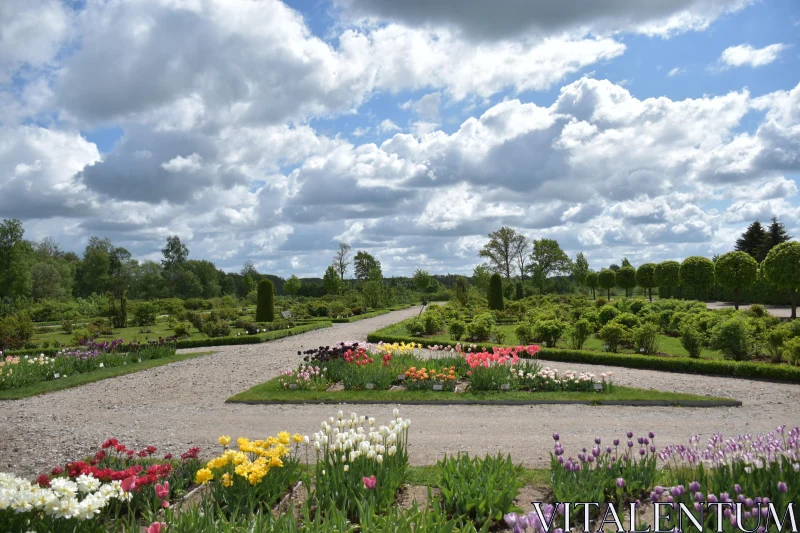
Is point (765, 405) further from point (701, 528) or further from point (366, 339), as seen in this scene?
point (366, 339)

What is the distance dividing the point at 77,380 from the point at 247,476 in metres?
10.6

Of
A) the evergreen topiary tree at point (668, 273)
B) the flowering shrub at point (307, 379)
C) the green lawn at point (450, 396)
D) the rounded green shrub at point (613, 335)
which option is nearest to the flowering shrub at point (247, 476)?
the green lawn at point (450, 396)

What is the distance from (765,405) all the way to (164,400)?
35.7 feet

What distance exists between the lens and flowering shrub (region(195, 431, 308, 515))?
4113 millimetres

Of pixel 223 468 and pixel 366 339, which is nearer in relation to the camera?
pixel 223 468

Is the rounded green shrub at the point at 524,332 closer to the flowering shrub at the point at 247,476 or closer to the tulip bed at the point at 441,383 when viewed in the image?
the tulip bed at the point at 441,383

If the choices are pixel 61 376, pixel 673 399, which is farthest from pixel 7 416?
pixel 673 399

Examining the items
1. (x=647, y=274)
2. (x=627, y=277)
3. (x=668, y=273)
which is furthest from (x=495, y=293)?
(x=627, y=277)

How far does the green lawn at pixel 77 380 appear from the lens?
11.5 metres

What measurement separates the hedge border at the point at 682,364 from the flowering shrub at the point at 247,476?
1092cm

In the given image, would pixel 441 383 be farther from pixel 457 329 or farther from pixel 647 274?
pixel 647 274

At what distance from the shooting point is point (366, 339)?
2055cm

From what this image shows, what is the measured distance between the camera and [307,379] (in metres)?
10.6

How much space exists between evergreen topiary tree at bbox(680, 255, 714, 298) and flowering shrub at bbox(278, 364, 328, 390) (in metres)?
30.7
